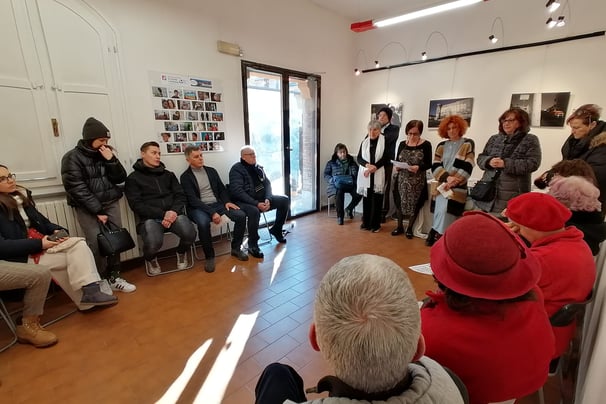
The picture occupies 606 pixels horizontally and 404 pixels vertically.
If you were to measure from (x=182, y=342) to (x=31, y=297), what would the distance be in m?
1.10

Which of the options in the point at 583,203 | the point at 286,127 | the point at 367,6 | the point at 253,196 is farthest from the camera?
the point at 367,6

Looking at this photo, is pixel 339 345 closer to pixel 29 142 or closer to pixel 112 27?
pixel 29 142

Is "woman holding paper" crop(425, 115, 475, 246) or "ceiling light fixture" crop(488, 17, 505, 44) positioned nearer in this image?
"woman holding paper" crop(425, 115, 475, 246)

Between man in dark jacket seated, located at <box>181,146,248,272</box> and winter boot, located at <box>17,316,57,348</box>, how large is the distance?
136cm

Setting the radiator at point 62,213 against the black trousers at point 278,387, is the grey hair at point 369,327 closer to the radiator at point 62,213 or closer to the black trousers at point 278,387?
the black trousers at point 278,387

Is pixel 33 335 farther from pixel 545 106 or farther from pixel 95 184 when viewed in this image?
pixel 545 106

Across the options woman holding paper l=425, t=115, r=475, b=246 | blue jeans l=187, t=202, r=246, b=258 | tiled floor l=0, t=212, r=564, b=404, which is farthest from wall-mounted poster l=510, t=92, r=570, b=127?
blue jeans l=187, t=202, r=246, b=258

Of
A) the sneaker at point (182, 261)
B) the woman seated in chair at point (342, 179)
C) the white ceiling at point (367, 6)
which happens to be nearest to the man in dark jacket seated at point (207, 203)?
the sneaker at point (182, 261)

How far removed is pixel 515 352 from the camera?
845mm

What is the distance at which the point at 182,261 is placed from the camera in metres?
3.27

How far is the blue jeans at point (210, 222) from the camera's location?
3.25 meters

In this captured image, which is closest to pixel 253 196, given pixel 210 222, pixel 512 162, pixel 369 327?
pixel 210 222

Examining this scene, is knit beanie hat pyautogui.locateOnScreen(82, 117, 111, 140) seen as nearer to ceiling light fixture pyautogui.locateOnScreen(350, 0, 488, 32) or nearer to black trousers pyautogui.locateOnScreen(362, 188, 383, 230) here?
black trousers pyautogui.locateOnScreen(362, 188, 383, 230)

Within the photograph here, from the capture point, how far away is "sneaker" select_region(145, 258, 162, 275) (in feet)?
10.1
